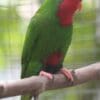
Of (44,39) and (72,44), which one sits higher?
(44,39)

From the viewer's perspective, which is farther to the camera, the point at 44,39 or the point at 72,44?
the point at 72,44

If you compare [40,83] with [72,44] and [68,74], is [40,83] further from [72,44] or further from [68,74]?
[72,44]

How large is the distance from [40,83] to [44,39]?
26 centimetres

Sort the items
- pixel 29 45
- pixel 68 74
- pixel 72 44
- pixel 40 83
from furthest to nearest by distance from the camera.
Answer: pixel 72 44, pixel 29 45, pixel 68 74, pixel 40 83

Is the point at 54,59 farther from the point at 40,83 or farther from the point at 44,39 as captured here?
the point at 40,83

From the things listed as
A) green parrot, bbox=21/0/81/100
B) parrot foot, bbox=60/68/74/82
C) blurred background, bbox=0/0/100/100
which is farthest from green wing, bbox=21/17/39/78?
blurred background, bbox=0/0/100/100

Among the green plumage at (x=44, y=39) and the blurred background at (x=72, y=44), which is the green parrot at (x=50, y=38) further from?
the blurred background at (x=72, y=44)

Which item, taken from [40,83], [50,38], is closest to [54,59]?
[50,38]

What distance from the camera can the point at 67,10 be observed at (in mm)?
1146

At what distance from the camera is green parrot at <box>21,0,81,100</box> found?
1155mm

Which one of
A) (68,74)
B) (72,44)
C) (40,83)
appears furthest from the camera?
(72,44)

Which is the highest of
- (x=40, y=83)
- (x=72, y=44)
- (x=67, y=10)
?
(x=67, y=10)

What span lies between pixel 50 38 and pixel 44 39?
0.07 feet

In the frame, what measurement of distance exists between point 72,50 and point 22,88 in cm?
69
